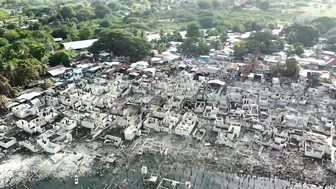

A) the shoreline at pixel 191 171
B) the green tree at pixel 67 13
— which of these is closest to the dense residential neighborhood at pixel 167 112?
the shoreline at pixel 191 171

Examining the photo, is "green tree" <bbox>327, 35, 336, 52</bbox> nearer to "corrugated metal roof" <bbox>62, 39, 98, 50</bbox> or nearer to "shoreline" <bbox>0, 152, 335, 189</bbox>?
"shoreline" <bbox>0, 152, 335, 189</bbox>

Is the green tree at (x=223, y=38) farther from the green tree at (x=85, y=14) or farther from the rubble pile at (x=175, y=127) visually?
the green tree at (x=85, y=14)

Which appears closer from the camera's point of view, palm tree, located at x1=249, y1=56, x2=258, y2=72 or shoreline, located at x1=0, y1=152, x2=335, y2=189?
shoreline, located at x1=0, y1=152, x2=335, y2=189

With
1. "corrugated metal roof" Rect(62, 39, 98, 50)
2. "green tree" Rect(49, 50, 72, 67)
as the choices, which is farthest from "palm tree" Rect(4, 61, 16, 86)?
"corrugated metal roof" Rect(62, 39, 98, 50)

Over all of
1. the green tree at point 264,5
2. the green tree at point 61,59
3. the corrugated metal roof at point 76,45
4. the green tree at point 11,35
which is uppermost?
the green tree at point 11,35

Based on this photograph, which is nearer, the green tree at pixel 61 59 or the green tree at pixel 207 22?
the green tree at pixel 61 59

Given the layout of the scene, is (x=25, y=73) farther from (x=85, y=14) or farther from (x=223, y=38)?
(x=85, y=14)

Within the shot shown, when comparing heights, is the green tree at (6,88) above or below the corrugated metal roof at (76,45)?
above

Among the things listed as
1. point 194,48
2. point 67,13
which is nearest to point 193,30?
point 194,48

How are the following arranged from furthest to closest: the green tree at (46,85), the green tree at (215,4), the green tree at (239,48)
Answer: the green tree at (215,4) < the green tree at (239,48) < the green tree at (46,85)

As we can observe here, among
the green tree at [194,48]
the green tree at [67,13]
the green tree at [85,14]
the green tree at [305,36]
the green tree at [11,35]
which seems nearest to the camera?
the green tree at [194,48]

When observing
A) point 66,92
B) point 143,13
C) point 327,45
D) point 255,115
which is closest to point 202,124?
point 255,115
